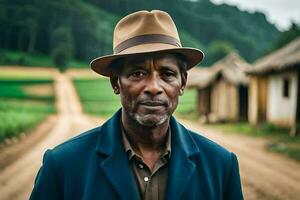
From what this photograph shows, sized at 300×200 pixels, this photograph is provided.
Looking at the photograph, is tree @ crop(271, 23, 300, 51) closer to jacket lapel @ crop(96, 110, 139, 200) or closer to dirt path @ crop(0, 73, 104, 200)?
dirt path @ crop(0, 73, 104, 200)

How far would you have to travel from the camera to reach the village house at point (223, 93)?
64.5 ft

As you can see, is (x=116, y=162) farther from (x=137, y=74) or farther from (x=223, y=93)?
(x=223, y=93)

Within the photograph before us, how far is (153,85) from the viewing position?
6.83ft

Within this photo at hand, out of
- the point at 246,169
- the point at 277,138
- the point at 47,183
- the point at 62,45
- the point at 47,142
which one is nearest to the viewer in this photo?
the point at 47,183

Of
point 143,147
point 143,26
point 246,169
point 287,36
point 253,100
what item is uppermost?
point 287,36

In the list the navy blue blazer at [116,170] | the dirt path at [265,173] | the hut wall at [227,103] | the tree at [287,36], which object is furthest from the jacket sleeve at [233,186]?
the tree at [287,36]

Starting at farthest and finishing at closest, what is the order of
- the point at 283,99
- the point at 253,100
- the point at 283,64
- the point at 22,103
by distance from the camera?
the point at 253,100 → the point at 283,99 → the point at 22,103 → the point at 283,64

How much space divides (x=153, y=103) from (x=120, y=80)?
221 mm

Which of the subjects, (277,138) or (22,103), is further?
(22,103)

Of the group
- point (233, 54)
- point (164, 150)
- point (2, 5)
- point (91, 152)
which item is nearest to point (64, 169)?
point (91, 152)

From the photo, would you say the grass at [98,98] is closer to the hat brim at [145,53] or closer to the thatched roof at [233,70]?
the thatched roof at [233,70]

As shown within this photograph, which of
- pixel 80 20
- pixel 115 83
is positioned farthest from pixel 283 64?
pixel 115 83

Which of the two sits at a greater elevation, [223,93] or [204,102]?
[223,93]

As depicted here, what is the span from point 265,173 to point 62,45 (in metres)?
7.18
